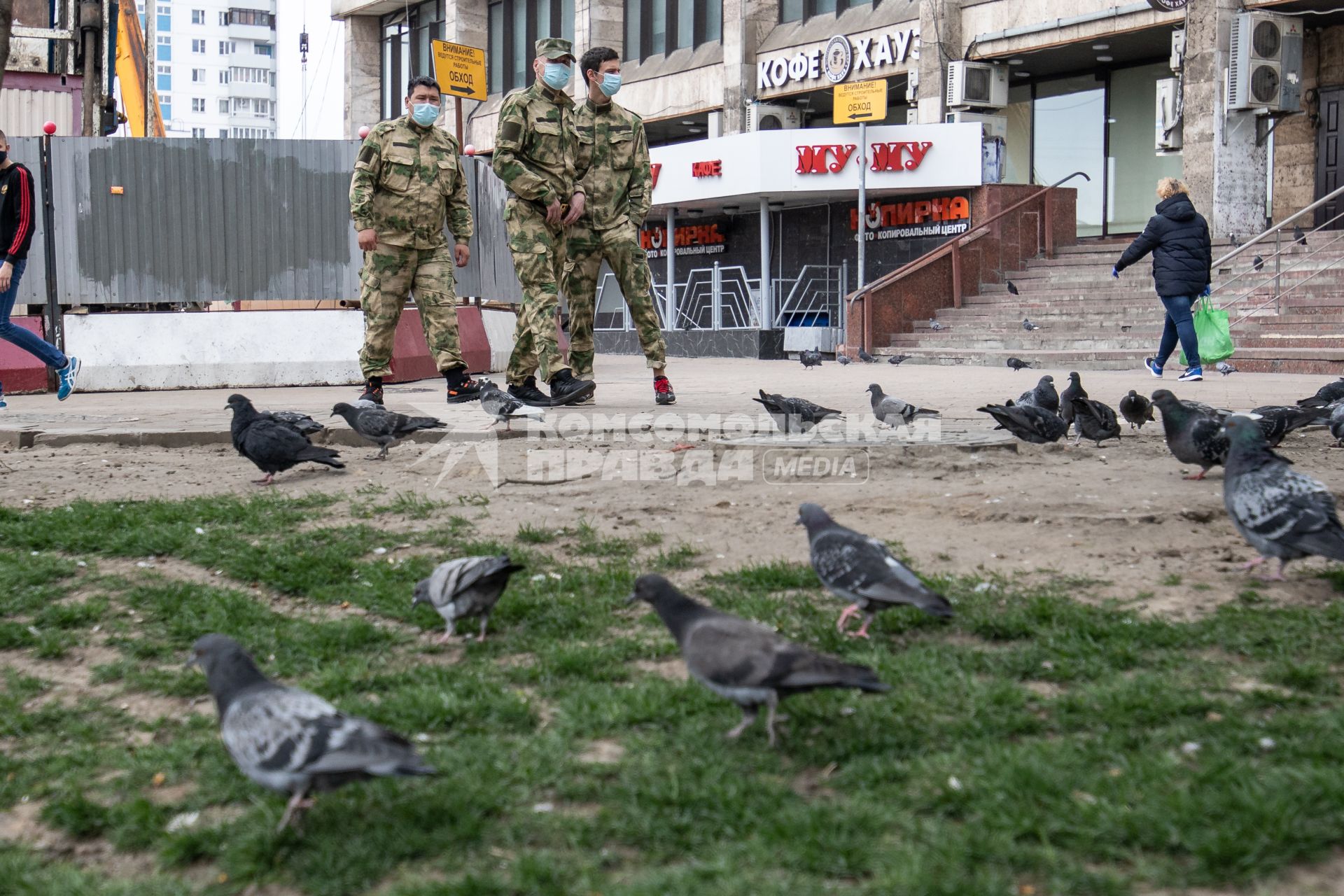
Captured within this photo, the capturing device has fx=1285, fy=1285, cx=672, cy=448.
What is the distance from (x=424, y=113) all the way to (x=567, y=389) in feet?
8.48

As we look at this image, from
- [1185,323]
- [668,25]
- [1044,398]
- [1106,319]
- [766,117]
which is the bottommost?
[1044,398]

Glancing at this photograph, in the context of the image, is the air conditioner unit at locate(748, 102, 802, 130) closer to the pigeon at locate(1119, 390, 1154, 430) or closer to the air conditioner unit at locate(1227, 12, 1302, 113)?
the air conditioner unit at locate(1227, 12, 1302, 113)

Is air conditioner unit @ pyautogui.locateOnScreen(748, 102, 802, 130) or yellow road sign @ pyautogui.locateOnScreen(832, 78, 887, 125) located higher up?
air conditioner unit @ pyautogui.locateOnScreen(748, 102, 802, 130)

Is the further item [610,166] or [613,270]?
[613,270]

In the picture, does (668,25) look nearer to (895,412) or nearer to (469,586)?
(895,412)

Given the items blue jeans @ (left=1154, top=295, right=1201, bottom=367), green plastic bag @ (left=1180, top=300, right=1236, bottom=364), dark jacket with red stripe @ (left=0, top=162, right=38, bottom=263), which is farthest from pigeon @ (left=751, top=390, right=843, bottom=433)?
green plastic bag @ (left=1180, top=300, right=1236, bottom=364)

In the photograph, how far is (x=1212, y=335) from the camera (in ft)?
49.1

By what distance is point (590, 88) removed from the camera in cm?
1022

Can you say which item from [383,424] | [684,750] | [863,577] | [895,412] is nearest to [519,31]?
[895,412]

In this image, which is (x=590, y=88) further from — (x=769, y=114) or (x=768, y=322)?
(x=769, y=114)

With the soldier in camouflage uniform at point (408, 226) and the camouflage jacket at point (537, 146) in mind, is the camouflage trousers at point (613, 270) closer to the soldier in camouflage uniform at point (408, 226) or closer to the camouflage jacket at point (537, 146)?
the camouflage jacket at point (537, 146)

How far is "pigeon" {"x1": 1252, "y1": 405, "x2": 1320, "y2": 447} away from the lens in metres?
7.77

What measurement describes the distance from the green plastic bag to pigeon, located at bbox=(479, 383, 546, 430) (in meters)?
9.17

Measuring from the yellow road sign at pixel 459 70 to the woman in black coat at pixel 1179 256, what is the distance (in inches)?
360
